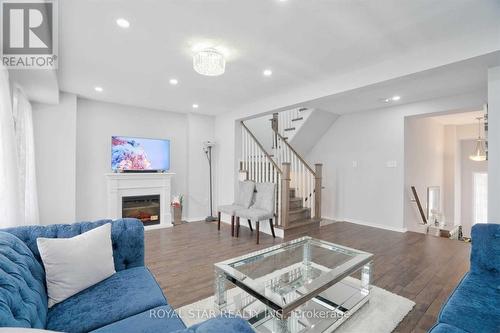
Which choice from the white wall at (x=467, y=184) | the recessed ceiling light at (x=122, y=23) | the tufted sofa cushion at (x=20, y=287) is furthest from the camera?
the white wall at (x=467, y=184)

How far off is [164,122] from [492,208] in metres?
5.55

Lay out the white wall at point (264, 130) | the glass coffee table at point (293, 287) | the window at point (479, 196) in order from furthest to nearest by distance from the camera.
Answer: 1. the window at point (479, 196)
2. the white wall at point (264, 130)
3. the glass coffee table at point (293, 287)

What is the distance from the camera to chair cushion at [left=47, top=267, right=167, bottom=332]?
1200 millimetres

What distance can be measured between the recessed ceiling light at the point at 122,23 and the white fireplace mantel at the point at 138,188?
3072 mm

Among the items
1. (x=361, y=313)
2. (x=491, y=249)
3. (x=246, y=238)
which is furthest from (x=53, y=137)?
(x=491, y=249)

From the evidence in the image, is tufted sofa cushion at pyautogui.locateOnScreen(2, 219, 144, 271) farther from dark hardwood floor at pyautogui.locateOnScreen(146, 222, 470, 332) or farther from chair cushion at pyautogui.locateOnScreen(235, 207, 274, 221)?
chair cushion at pyautogui.locateOnScreen(235, 207, 274, 221)

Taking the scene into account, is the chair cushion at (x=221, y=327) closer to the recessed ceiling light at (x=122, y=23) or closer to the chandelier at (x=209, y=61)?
the chandelier at (x=209, y=61)

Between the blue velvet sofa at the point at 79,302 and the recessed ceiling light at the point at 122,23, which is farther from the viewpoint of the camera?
the recessed ceiling light at the point at 122,23

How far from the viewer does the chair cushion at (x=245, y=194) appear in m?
4.45

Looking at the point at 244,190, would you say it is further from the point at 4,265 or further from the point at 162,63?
the point at 4,265

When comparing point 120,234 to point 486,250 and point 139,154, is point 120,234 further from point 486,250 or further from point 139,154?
point 139,154

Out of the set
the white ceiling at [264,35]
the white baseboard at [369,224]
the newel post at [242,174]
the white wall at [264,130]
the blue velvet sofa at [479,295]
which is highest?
the white ceiling at [264,35]

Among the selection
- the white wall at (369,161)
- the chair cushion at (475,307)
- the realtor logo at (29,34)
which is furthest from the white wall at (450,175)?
the realtor logo at (29,34)

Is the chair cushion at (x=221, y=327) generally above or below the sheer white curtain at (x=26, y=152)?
below
